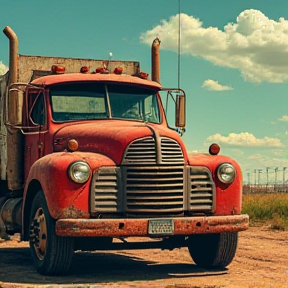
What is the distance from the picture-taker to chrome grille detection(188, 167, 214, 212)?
8.48 meters

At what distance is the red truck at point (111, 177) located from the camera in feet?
26.4

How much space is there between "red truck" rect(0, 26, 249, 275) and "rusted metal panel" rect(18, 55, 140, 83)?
731mm

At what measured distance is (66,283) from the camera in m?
7.89

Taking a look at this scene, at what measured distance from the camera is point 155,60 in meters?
11.4

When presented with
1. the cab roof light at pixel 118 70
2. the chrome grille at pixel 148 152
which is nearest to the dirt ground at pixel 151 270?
the chrome grille at pixel 148 152

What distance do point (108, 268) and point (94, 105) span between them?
7.62 feet

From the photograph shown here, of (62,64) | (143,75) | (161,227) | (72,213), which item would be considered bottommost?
(161,227)

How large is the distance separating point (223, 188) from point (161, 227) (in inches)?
42.8

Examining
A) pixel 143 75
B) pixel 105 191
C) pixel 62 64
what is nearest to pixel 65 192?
pixel 105 191

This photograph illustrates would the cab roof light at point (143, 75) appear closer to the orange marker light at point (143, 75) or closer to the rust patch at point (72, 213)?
the orange marker light at point (143, 75)

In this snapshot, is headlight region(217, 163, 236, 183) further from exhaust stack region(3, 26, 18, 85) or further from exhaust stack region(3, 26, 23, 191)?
exhaust stack region(3, 26, 18, 85)

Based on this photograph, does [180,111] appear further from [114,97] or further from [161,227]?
[161,227]

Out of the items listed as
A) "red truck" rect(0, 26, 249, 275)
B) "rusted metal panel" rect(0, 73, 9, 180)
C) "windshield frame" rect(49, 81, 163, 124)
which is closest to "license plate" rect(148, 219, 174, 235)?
"red truck" rect(0, 26, 249, 275)

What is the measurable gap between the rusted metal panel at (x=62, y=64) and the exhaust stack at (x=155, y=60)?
A: 1.21 feet
